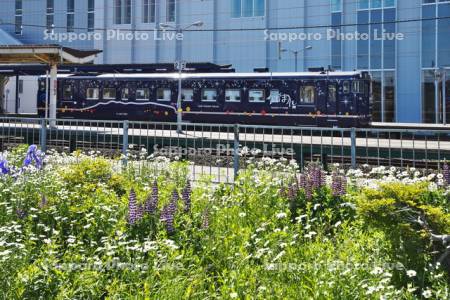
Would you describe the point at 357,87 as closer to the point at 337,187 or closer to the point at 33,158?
the point at 33,158

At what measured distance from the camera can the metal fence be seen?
460 inches

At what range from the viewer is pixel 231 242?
5.36m

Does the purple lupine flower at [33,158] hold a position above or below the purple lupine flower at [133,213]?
above

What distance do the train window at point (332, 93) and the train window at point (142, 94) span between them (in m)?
10.5

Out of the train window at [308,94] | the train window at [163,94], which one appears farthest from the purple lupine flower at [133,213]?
the train window at [163,94]

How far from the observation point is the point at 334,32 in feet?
147

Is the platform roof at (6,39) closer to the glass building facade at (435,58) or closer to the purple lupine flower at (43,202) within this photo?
the glass building facade at (435,58)

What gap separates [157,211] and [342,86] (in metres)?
20.6

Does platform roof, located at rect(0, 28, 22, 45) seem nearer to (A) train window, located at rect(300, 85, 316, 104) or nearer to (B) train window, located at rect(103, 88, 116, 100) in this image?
(B) train window, located at rect(103, 88, 116, 100)

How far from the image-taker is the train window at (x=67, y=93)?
1283 inches

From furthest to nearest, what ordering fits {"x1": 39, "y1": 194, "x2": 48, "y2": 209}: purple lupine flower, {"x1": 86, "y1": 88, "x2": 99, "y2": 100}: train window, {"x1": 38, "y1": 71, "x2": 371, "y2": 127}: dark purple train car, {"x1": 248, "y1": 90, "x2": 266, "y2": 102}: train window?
{"x1": 86, "y1": 88, "x2": 99, "y2": 100}: train window, {"x1": 248, "y1": 90, "x2": 266, "y2": 102}: train window, {"x1": 38, "y1": 71, "x2": 371, "y2": 127}: dark purple train car, {"x1": 39, "y1": 194, "x2": 48, "y2": 209}: purple lupine flower

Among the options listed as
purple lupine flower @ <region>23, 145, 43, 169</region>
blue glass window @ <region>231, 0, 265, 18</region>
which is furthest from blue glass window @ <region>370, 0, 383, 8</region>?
purple lupine flower @ <region>23, 145, 43, 169</region>

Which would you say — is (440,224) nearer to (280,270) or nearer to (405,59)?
(280,270)

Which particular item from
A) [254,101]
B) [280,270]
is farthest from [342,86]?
[280,270]
